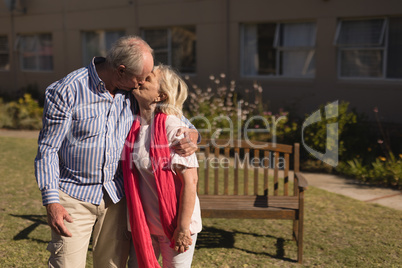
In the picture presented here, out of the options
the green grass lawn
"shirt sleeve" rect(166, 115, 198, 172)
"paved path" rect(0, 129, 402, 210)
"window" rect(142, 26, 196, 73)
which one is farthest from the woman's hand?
"window" rect(142, 26, 196, 73)

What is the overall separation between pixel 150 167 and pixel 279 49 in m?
9.36

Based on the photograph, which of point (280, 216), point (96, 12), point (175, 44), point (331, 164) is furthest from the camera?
point (96, 12)

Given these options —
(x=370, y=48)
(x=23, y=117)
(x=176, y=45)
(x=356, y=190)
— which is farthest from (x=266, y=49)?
(x=23, y=117)

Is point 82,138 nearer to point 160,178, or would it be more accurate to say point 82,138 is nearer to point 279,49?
point 160,178

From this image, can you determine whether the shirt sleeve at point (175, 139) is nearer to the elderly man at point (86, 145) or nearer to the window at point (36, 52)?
the elderly man at point (86, 145)

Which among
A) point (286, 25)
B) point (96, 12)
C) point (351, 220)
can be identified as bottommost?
point (351, 220)

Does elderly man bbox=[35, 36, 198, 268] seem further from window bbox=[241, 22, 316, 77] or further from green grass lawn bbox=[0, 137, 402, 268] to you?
window bbox=[241, 22, 316, 77]

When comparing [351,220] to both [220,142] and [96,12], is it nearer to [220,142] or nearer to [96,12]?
[220,142]

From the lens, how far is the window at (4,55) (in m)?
18.5

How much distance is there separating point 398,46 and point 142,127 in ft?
28.2

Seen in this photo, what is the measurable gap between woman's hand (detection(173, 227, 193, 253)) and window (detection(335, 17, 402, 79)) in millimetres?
8548

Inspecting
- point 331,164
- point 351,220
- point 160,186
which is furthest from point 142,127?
point 331,164

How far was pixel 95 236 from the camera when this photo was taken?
9.95 feet

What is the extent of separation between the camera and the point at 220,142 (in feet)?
16.3
